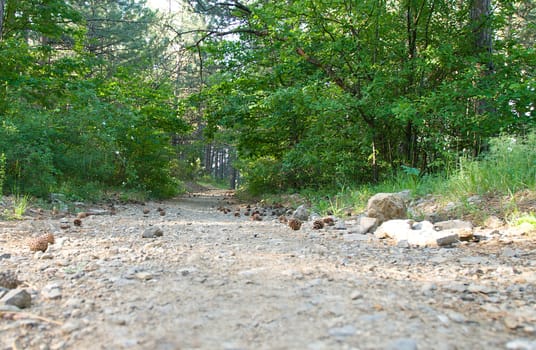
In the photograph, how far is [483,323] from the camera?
1546 mm

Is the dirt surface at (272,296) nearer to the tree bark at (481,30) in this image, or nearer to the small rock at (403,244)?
the small rock at (403,244)

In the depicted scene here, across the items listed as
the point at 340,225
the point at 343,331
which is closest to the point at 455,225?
the point at 340,225

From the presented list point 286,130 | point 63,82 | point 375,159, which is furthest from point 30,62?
point 375,159

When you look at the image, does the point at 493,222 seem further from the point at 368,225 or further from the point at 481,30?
the point at 481,30

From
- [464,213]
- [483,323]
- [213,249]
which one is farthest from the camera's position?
[464,213]

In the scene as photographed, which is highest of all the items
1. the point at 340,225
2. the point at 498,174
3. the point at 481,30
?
the point at 481,30

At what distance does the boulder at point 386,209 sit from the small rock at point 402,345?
10.5 ft

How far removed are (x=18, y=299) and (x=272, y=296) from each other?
120 cm

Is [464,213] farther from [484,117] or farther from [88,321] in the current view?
[88,321]

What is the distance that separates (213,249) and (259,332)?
1826 millimetres

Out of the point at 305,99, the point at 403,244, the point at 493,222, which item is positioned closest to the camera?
the point at 403,244

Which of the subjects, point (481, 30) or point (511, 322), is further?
point (481, 30)

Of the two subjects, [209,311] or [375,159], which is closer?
[209,311]

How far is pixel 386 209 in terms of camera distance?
4.46 meters
